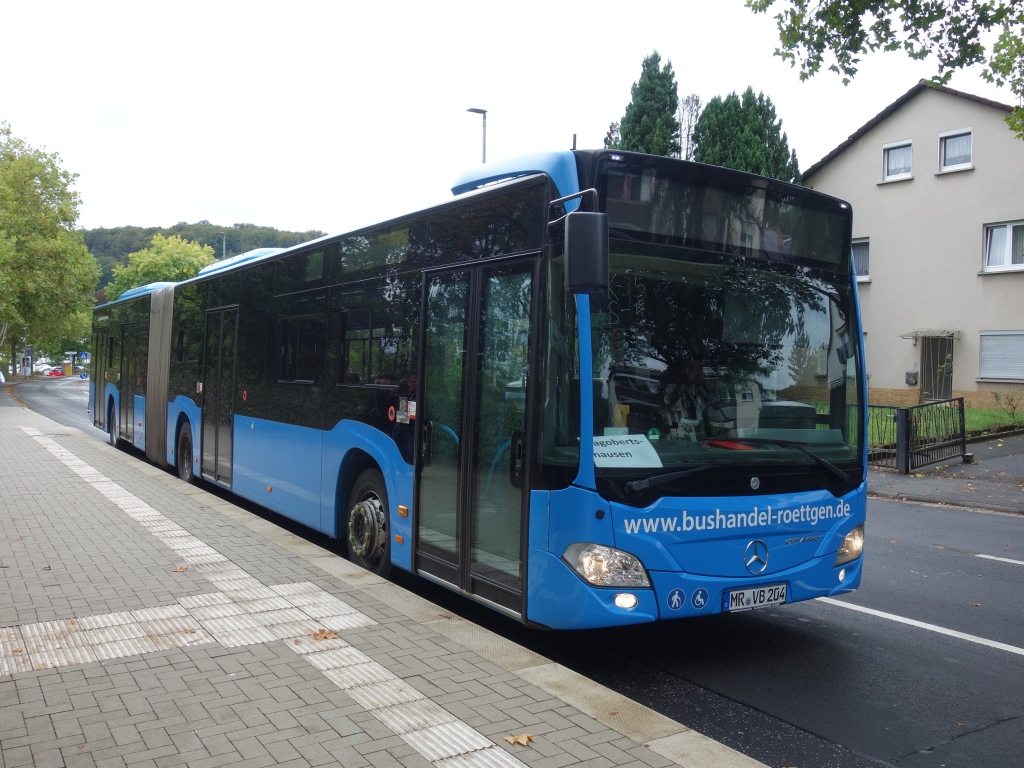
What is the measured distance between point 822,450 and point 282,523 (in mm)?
7174

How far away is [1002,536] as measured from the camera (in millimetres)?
10938

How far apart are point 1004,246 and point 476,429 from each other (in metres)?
26.6

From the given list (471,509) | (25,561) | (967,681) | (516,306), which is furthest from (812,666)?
(25,561)

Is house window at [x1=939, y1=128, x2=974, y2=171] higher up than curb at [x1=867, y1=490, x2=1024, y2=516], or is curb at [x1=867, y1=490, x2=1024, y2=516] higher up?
house window at [x1=939, y1=128, x2=974, y2=171]

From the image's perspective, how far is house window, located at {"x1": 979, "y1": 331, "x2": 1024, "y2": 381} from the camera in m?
26.9

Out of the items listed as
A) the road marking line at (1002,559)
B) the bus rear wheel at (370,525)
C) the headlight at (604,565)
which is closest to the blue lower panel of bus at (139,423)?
the bus rear wheel at (370,525)

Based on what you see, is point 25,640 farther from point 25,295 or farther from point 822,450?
point 25,295

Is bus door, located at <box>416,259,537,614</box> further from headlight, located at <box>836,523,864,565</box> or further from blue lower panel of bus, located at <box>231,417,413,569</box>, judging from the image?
headlight, located at <box>836,523,864,565</box>

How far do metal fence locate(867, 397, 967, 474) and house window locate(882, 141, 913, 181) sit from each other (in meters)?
15.0

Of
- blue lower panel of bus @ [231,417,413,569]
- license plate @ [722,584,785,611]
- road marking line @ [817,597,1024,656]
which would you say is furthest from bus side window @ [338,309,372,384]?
road marking line @ [817,597,1024,656]

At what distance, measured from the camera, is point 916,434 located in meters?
16.9

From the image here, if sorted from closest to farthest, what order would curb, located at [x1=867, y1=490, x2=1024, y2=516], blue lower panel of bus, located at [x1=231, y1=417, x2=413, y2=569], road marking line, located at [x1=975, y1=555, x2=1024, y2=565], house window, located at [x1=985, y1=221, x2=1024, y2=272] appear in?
1. blue lower panel of bus, located at [x1=231, y1=417, x2=413, y2=569]
2. road marking line, located at [x1=975, y1=555, x2=1024, y2=565]
3. curb, located at [x1=867, y1=490, x2=1024, y2=516]
4. house window, located at [x1=985, y1=221, x2=1024, y2=272]

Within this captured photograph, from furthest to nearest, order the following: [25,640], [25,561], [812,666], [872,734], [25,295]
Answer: [25,295] < [25,561] < [812,666] < [25,640] < [872,734]

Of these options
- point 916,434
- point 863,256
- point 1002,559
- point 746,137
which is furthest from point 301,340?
point 746,137
